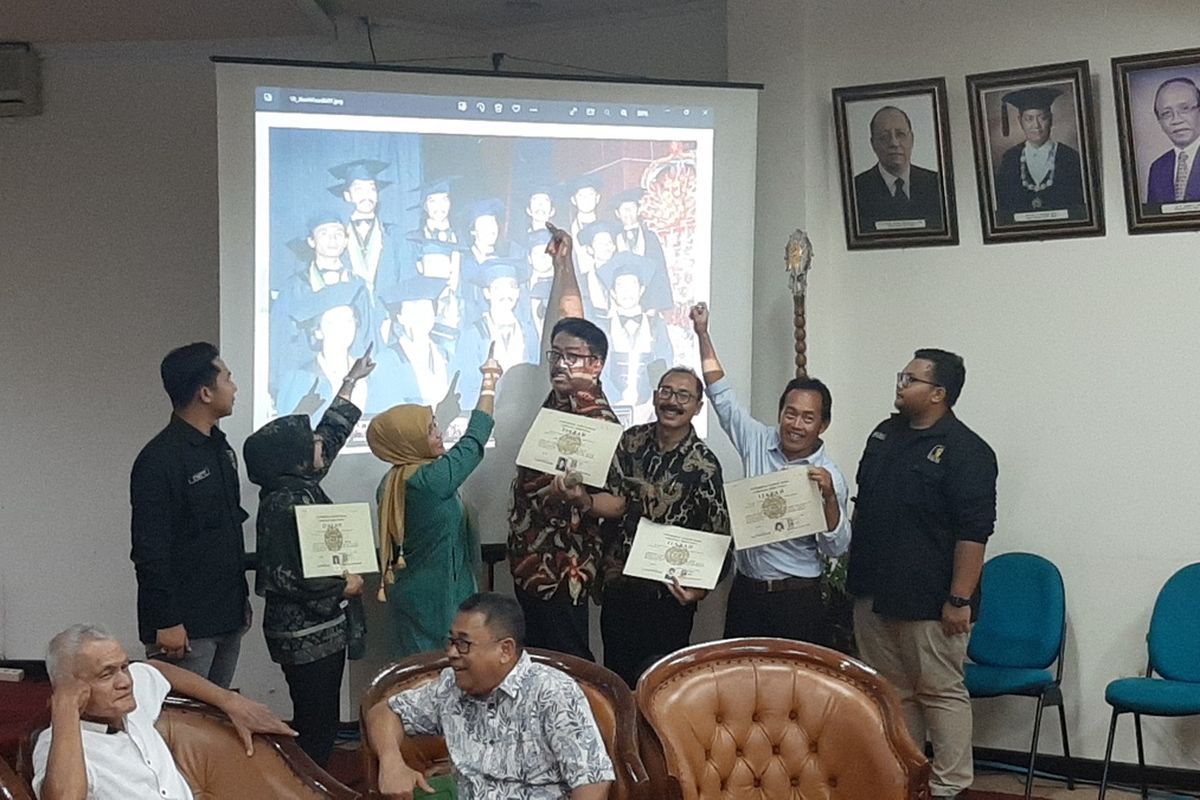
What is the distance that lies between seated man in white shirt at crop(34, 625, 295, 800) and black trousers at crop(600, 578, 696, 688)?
1757mm

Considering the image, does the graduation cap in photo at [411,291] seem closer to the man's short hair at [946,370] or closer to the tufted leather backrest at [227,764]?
the man's short hair at [946,370]

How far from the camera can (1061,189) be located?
5047mm

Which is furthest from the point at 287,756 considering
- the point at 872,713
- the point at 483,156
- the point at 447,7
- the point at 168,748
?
the point at 447,7

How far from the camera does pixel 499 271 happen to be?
4.87 metres

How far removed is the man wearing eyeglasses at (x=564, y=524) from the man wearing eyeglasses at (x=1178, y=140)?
208 cm

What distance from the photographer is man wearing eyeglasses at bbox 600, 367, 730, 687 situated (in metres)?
4.33

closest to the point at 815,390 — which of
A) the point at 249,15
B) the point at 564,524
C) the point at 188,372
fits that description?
the point at 564,524

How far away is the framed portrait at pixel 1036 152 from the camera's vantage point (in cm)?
499

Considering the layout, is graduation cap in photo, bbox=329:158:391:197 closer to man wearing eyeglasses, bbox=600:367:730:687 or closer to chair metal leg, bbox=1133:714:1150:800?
man wearing eyeglasses, bbox=600:367:730:687

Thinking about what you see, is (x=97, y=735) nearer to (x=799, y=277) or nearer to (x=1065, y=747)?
(x=799, y=277)

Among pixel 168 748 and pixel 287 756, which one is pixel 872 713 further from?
pixel 168 748

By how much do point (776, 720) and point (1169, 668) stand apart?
1.94 metres

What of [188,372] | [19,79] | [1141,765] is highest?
[19,79]

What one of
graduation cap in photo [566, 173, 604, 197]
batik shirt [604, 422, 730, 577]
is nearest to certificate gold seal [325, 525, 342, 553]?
batik shirt [604, 422, 730, 577]
